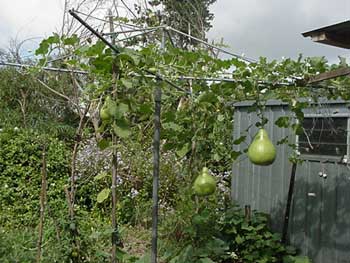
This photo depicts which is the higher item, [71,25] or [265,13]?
[265,13]

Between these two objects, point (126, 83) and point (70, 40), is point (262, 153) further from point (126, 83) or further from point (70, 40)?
point (70, 40)

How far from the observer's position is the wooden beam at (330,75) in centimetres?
233

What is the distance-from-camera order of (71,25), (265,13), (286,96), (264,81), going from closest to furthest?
(264,81), (286,96), (71,25), (265,13)

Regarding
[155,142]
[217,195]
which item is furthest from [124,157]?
[155,142]

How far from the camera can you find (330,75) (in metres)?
2.44

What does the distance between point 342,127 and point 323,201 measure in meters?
0.75

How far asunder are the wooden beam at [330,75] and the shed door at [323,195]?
169 cm

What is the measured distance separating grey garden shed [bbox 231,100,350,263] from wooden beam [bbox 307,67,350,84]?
136 cm

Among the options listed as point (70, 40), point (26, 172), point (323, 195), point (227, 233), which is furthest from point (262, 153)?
point (26, 172)

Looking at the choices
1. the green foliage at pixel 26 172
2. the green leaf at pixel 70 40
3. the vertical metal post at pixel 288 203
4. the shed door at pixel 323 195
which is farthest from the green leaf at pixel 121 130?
the green foliage at pixel 26 172

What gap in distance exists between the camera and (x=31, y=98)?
28.9ft

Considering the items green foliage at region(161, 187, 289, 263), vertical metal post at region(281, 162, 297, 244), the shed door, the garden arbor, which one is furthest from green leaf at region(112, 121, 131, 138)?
vertical metal post at region(281, 162, 297, 244)

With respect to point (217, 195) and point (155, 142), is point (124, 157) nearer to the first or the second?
point (217, 195)

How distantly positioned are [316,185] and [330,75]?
8.01 feet
